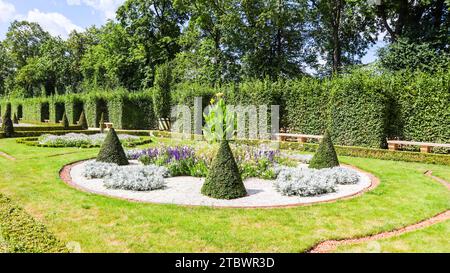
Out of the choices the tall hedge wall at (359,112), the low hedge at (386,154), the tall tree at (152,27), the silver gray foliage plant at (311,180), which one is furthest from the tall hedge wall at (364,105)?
the tall tree at (152,27)

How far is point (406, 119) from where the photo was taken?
15.6 m

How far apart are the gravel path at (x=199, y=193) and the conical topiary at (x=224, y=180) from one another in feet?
0.53

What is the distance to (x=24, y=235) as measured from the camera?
507 centimetres

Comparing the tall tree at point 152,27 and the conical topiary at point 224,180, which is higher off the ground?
the tall tree at point 152,27

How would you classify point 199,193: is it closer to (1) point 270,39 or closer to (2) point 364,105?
(2) point 364,105

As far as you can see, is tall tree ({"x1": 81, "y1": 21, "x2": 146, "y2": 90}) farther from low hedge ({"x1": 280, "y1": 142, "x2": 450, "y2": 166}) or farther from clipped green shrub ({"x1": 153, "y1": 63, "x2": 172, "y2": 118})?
low hedge ({"x1": 280, "y1": 142, "x2": 450, "y2": 166})

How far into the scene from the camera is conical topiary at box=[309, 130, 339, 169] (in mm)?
10312

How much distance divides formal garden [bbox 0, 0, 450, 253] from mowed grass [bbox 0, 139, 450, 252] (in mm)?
36

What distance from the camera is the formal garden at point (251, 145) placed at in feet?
18.3

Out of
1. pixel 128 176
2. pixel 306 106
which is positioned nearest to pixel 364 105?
pixel 306 106

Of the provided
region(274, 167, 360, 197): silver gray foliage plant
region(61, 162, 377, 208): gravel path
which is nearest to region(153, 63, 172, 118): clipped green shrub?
region(61, 162, 377, 208): gravel path

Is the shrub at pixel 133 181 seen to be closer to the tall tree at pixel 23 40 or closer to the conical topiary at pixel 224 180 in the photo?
the conical topiary at pixel 224 180
